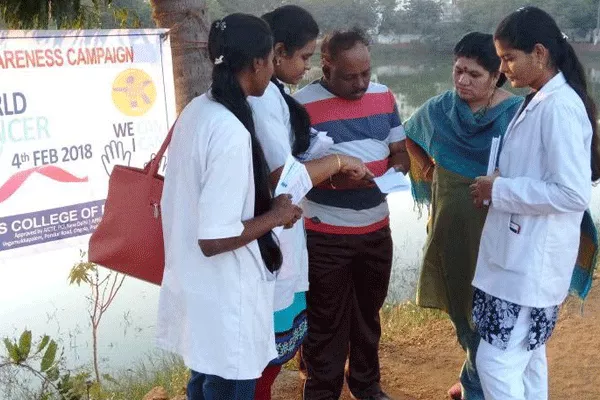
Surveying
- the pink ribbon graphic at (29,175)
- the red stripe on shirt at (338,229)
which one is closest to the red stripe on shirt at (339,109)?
the red stripe on shirt at (338,229)

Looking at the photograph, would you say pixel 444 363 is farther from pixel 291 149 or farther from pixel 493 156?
pixel 291 149

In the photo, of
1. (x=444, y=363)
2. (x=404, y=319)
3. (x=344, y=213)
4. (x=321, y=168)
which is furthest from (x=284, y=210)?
(x=404, y=319)

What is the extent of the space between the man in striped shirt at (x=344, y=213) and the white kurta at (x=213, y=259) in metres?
0.73

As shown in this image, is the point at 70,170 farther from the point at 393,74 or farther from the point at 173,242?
the point at 393,74

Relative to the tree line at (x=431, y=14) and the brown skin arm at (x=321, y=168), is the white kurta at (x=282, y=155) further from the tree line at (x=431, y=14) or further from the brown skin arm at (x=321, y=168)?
the tree line at (x=431, y=14)

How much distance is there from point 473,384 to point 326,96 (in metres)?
1.21

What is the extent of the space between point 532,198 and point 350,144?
741 mm

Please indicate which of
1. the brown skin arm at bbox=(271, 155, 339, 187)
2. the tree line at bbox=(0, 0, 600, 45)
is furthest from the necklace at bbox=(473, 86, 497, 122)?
the tree line at bbox=(0, 0, 600, 45)

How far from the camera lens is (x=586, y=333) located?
3682mm

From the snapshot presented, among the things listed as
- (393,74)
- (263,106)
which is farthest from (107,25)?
(393,74)

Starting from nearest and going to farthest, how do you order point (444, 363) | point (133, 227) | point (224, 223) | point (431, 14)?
point (224, 223) < point (133, 227) < point (444, 363) < point (431, 14)

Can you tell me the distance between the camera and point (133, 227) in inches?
74.7

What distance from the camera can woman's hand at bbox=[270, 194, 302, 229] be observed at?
68.8 inches

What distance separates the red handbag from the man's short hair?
787 millimetres
